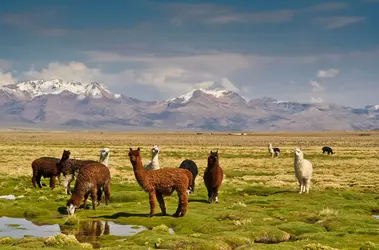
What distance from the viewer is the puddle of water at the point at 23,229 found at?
1761 cm

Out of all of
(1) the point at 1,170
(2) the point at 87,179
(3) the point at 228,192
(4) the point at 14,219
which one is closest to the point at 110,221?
(2) the point at 87,179

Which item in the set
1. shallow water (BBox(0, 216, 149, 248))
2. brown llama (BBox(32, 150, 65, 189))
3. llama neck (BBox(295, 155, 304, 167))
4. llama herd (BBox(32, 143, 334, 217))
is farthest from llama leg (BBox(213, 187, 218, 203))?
brown llama (BBox(32, 150, 65, 189))

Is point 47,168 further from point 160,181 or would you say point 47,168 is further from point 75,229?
point 75,229

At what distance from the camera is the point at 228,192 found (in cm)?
3203

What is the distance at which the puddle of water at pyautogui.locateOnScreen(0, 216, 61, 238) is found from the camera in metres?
17.6

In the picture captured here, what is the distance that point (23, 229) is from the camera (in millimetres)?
18641

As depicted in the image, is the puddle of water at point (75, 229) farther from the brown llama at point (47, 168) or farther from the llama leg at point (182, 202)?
the brown llama at point (47, 168)

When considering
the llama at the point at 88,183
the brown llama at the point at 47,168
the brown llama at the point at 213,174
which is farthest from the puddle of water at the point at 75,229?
the brown llama at the point at 47,168

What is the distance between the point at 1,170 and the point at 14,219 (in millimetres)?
27128

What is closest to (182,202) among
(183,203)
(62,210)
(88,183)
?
(183,203)

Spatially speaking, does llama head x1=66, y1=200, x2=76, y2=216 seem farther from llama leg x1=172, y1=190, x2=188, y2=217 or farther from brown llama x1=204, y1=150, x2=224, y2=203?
brown llama x1=204, y1=150, x2=224, y2=203

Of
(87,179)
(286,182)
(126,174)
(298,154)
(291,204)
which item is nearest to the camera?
(87,179)

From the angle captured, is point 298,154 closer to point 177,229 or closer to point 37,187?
point 177,229

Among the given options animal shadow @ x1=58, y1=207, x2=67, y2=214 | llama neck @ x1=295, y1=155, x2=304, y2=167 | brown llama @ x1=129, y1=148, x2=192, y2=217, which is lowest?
animal shadow @ x1=58, y1=207, x2=67, y2=214
